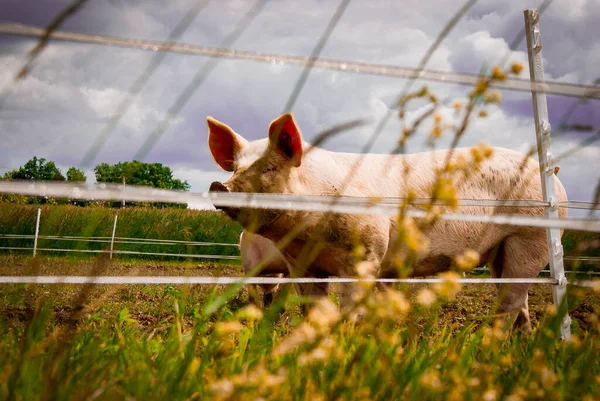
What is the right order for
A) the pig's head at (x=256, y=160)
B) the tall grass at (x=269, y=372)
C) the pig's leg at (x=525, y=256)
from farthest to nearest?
1. the pig's leg at (x=525, y=256)
2. the pig's head at (x=256, y=160)
3. the tall grass at (x=269, y=372)

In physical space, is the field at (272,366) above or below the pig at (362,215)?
below

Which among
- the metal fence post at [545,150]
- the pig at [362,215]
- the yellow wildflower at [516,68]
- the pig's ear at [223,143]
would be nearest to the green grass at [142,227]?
the pig at [362,215]

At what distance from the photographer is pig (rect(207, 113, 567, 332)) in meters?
3.44

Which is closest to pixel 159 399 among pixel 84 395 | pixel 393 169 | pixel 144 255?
pixel 84 395

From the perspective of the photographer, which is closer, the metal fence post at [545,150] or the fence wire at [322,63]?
the fence wire at [322,63]

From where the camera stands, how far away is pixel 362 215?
373 cm

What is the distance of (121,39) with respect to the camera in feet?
4.61

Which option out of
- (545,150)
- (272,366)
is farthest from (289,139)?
A: (272,366)

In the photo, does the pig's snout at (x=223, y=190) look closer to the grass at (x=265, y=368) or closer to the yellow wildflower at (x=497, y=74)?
the grass at (x=265, y=368)

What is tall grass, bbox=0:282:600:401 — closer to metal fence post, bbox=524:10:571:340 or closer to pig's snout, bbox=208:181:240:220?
pig's snout, bbox=208:181:240:220

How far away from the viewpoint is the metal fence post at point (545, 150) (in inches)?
149

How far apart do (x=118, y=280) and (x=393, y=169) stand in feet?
10.1

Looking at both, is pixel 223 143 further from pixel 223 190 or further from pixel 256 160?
pixel 223 190

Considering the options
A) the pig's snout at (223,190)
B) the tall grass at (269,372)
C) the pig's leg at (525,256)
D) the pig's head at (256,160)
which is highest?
the pig's head at (256,160)
